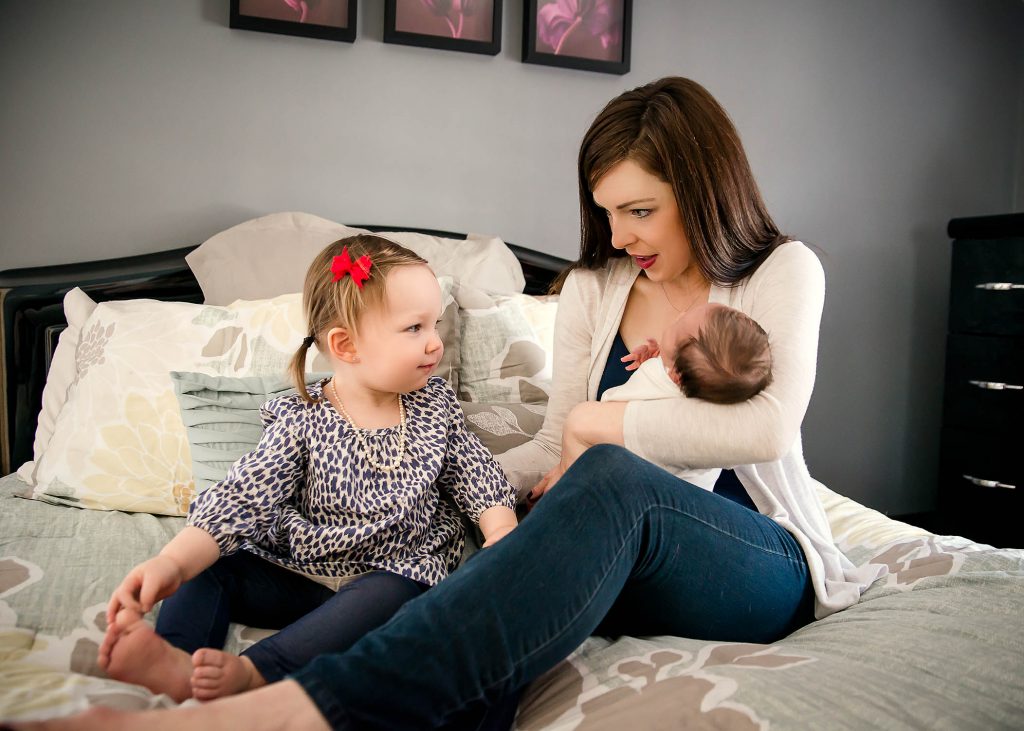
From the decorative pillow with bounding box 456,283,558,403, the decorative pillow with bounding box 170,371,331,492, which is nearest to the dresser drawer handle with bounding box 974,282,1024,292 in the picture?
the decorative pillow with bounding box 456,283,558,403

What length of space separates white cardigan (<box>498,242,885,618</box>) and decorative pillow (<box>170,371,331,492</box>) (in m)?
0.44

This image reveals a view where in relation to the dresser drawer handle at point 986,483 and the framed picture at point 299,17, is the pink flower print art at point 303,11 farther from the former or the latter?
the dresser drawer handle at point 986,483

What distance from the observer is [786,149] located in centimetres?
277

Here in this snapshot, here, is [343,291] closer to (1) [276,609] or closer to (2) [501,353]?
(1) [276,609]

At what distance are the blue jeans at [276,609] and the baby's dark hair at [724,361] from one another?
478mm

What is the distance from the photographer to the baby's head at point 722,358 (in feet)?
3.73

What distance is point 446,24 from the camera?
7.48 ft

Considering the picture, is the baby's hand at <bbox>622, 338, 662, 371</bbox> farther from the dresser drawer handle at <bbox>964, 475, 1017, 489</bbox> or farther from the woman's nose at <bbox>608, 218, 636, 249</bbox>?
the dresser drawer handle at <bbox>964, 475, 1017, 489</bbox>

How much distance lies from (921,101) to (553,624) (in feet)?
9.14

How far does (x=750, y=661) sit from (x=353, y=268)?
75 centimetres

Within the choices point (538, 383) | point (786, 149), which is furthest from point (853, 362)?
point (538, 383)

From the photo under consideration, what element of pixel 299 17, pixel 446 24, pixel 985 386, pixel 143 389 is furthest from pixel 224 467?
pixel 985 386

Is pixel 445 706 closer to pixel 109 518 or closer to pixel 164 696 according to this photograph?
pixel 164 696

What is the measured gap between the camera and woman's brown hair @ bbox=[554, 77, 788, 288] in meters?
1.30
